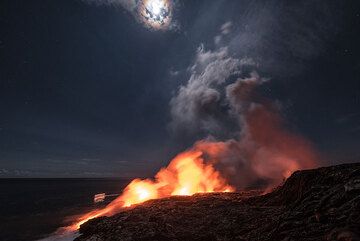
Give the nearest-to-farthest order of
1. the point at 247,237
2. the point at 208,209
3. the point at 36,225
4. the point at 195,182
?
the point at 247,237 → the point at 208,209 → the point at 36,225 → the point at 195,182

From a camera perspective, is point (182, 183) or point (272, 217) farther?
point (182, 183)

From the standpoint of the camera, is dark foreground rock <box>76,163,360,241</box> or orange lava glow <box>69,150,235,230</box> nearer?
dark foreground rock <box>76,163,360,241</box>

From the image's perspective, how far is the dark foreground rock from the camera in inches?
686

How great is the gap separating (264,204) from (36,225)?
57.7 meters

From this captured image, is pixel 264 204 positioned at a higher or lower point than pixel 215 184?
lower

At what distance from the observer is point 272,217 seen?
25.2 metres

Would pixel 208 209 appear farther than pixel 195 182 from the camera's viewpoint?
No

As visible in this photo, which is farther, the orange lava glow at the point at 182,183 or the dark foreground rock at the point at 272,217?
the orange lava glow at the point at 182,183

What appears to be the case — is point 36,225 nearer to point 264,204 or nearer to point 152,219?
point 152,219

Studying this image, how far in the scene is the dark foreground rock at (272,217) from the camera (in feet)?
57.2

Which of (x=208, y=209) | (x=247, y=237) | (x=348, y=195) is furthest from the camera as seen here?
(x=208, y=209)

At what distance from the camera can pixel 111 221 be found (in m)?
38.1

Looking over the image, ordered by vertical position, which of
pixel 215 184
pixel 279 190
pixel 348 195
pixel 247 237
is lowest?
pixel 247 237

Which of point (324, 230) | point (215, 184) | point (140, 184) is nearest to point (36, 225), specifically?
point (140, 184)
